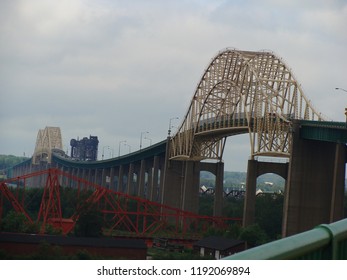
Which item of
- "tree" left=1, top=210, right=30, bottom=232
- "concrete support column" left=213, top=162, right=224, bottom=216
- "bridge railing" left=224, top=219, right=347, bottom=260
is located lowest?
"tree" left=1, top=210, right=30, bottom=232

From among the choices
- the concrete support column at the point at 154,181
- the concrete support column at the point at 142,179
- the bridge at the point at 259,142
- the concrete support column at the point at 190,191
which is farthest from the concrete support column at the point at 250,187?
the concrete support column at the point at 142,179

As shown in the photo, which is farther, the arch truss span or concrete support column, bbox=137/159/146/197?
concrete support column, bbox=137/159/146/197

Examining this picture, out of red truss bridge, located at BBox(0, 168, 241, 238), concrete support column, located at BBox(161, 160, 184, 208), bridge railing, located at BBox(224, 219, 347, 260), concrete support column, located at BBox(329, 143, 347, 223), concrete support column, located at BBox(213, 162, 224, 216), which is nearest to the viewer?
bridge railing, located at BBox(224, 219, 347, 260)

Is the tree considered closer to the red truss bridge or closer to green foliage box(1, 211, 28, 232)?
green foliage box(1, 211, 28, 232)

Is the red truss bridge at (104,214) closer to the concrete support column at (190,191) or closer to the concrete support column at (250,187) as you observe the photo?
the concrete support column at (190,191)

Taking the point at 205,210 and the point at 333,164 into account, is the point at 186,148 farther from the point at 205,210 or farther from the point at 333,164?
the point at 333,164

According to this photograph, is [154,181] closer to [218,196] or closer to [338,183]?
[218,196]

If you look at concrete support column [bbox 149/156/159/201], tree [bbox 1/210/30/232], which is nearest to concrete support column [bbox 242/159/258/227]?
tree [bbox 1/210/30/232]

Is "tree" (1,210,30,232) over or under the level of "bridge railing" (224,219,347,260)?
under
